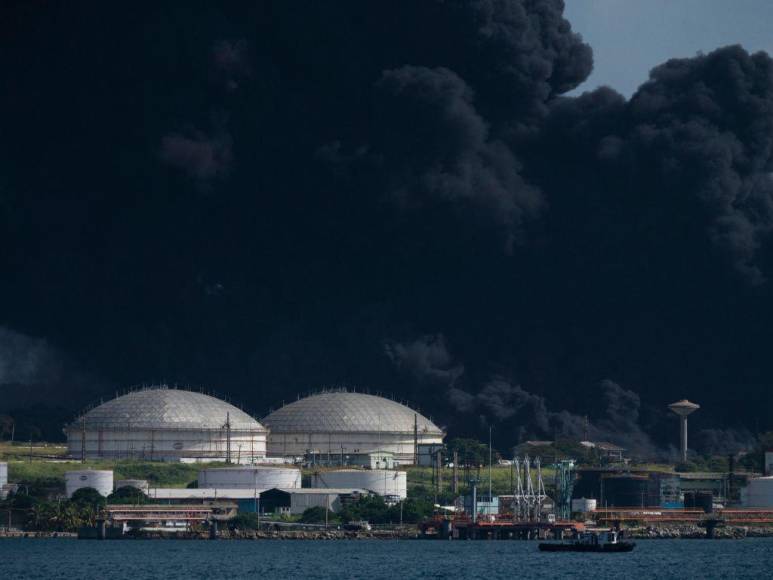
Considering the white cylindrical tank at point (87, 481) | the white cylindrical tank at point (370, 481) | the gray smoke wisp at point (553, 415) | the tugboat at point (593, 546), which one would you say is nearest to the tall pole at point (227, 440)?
the white cylindrical tank at point (370, 481)

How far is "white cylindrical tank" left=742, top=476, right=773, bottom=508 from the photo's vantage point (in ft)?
531

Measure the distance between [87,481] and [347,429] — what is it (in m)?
28.4

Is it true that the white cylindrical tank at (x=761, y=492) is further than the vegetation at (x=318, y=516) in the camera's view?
Yes

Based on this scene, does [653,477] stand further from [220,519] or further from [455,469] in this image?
[220,519]

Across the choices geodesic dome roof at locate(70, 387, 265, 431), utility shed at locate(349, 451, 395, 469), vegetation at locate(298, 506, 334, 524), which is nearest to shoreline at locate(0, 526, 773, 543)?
vegetation at locate(298, 506, 334, 524)

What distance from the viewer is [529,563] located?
124 metres

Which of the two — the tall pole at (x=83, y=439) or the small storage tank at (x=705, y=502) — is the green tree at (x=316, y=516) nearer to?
the small storage tank at (x=705, y=502)

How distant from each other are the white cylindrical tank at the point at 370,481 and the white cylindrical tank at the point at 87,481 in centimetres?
1459

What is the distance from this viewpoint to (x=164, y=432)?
175000mm

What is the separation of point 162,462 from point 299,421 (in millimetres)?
15702

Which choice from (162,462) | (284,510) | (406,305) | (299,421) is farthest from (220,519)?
(406,305)

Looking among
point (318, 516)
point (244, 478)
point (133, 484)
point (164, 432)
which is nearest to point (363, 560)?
point (318, 516)

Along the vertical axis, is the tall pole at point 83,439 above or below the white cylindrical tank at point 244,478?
above

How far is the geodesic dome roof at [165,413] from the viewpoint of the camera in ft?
576
